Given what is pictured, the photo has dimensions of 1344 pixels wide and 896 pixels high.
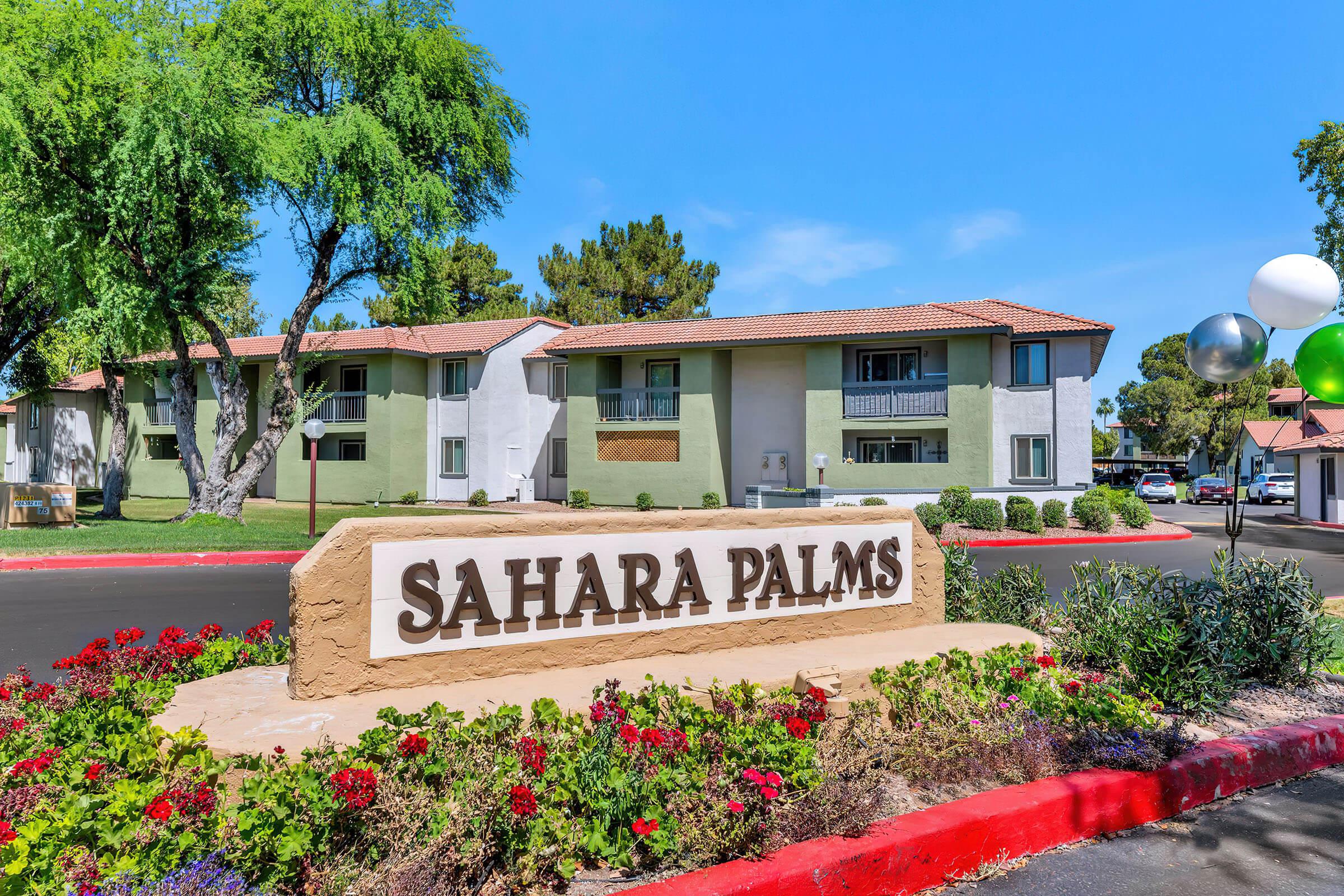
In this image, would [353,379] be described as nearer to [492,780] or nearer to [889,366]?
[889,366]

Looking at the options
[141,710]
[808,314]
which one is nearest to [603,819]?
[141,710]

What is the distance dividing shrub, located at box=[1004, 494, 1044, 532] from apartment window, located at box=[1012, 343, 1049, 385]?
5714mm

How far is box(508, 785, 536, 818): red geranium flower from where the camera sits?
3.21m

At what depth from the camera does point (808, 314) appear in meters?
31.3

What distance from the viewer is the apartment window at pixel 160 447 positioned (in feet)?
128

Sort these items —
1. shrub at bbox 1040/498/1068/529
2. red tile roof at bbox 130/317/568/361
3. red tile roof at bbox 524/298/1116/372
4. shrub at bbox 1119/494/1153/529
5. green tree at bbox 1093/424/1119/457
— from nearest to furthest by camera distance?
1. shrub at bbox 1040/498/1068/529
2. shrub at bbox 1119/494/1153/529
3. red tile roof at bbox 524/298/1116/372
4. red tile roof at bbox 130/317/568/361
5. green tree at bbox 1093/424/1119/457

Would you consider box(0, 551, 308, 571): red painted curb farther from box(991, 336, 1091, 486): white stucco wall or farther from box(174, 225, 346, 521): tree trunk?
box(991, 336, 1091, 486): white stucco wall

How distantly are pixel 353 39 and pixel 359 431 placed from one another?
17449 mm

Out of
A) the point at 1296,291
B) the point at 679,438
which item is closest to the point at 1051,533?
the point at 679,438

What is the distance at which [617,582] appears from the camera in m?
5.63

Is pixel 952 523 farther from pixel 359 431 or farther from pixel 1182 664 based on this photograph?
pixel 359 431

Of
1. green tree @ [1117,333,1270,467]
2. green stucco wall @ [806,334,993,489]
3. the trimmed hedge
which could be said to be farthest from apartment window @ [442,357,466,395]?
green tree @ [1117,333,1270,467]

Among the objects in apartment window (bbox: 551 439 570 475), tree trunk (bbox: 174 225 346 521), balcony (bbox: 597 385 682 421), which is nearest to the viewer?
tree trunk (bbox: 174 225 346 521)

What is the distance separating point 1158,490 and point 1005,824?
49.7m
